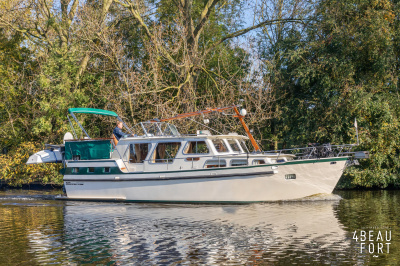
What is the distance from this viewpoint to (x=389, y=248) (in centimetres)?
1122

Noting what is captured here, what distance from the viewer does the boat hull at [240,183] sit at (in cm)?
1839

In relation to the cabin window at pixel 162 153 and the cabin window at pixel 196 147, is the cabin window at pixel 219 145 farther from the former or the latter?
the cabin window at pixel 162 153

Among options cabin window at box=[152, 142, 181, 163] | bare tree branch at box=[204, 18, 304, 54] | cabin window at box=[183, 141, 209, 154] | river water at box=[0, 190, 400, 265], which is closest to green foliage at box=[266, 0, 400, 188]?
bare tree branch at box=[204, 18, 304, 54]

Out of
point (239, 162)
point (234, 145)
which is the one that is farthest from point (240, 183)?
point (234, 145)

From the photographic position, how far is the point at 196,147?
19.9 metres

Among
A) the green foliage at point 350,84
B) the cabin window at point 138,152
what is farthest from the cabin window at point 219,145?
the green foliage at point 350,84

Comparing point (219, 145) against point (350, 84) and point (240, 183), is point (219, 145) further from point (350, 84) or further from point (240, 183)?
point (350, 84)

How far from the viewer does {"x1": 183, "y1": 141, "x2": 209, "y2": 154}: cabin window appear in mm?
19734

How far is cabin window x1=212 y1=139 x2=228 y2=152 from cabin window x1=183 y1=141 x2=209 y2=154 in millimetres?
431

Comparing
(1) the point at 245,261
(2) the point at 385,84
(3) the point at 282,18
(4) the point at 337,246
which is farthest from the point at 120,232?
(3) the point at 282,18

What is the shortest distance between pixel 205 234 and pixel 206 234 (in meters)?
0.03

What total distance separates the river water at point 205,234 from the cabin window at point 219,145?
251 centimetres

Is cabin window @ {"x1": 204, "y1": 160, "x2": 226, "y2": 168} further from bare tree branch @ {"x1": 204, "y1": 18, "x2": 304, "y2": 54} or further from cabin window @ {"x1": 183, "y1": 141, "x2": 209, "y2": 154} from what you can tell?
bare tree branch @ {"x1": 204, "y1": 18, "x2": 304, "y2": 54}

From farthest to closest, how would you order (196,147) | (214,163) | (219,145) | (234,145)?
(234,145) < (219,145) < (196,147) < (214,163)
